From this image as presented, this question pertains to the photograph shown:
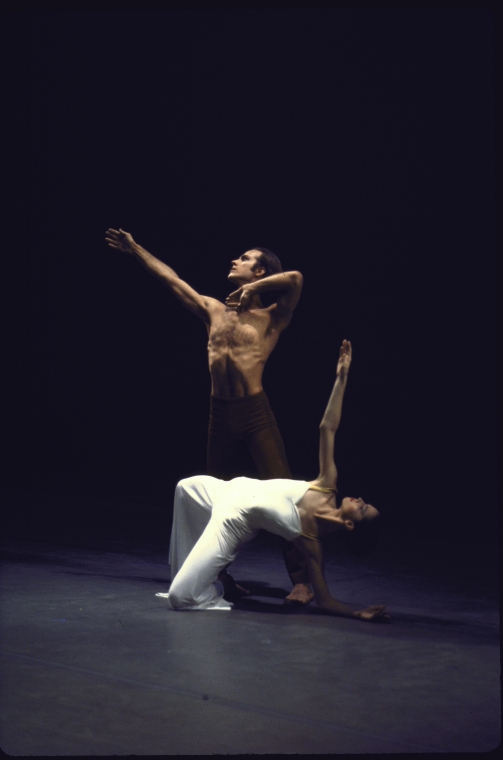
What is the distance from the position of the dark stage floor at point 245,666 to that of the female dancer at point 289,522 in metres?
0.09

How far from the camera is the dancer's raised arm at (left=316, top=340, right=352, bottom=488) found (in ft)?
12.7

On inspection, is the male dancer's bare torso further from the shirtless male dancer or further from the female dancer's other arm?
the female dancer's other arm

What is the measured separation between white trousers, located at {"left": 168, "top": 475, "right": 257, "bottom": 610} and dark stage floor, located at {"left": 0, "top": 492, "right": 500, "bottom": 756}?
94 mm

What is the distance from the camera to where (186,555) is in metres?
4.25

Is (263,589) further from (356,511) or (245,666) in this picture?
(245,666)

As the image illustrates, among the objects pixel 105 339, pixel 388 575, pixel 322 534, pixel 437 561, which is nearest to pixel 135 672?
pixel 322 534

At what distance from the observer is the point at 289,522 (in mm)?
3910

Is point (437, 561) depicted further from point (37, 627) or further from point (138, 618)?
point (37, 627)

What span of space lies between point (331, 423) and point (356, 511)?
351 mm

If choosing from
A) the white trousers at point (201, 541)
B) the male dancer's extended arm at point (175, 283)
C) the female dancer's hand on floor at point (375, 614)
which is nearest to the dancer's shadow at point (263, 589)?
the white trousers at point (201, 541)

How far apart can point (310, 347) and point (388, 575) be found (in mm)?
1928

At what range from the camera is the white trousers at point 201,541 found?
3.90m

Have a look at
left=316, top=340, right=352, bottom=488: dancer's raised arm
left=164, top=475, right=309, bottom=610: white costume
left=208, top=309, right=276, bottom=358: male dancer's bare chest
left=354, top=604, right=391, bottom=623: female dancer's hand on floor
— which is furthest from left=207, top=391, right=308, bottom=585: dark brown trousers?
left=354, top=604, right=391, bottom=623: female dancer's hand on floor

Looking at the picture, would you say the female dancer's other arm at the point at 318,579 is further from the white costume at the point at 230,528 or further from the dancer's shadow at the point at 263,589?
the dancer's shadow at the point at 263,589
